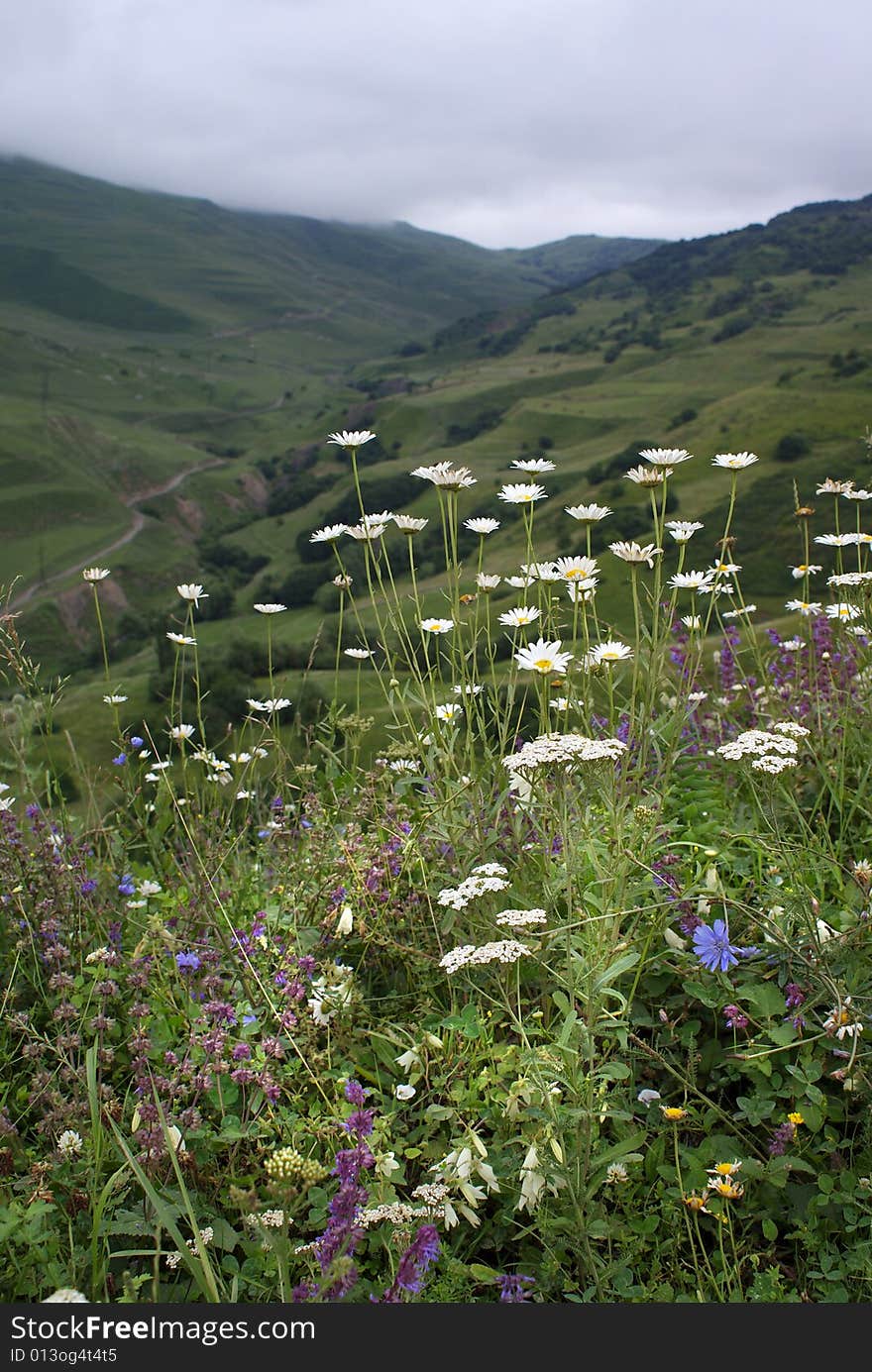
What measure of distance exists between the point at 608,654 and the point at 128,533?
117977 mm

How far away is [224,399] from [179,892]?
649 ft

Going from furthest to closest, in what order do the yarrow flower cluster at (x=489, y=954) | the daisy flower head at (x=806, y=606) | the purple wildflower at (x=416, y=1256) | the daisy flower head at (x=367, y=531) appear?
the daisy flower head at (x=806, y=606)
the daisy flower head at (x=367, y=531)
the yarrow flower cluster at (x=489, y=954)
the purple wildflower at (x=416, y=1256)

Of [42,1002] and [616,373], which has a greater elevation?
[616,373]

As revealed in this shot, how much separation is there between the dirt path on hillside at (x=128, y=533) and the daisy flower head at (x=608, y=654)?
81.7 meters

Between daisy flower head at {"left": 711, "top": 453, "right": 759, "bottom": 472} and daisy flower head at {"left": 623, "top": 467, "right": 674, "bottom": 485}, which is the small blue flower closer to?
daisy flower head at {"left": 623, "top": 467, "right": 674, "bottom": 485}

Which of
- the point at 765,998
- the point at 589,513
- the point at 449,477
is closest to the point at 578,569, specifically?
the point at 589,513

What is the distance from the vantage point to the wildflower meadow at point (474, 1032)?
8.34 feet

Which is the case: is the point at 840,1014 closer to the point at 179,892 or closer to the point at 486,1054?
the point at 486,1054

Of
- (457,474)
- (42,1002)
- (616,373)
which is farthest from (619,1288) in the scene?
(616,373)

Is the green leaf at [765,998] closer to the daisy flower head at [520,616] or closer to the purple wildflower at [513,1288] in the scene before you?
the purple wildflower at [513,1288]

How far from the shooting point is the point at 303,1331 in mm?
2018

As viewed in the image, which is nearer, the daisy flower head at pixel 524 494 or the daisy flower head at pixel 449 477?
the daisy flower head at pixel 449 477

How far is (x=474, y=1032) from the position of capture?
3.04m

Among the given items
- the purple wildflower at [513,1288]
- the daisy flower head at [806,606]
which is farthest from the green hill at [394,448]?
the purple wildflower at [513,1288]
